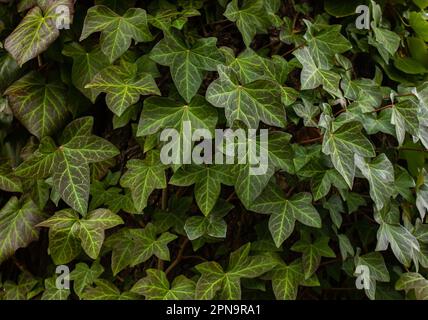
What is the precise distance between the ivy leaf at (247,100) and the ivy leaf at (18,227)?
46cm

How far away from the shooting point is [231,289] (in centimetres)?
104

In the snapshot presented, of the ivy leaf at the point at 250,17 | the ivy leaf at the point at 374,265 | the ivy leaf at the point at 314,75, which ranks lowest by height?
the ivy leaf at the point at 374,265

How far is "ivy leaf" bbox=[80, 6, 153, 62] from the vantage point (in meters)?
1.02

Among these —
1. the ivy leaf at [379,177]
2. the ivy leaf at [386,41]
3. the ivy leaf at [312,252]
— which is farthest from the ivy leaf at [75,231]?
the ivy leaf at [386,41]

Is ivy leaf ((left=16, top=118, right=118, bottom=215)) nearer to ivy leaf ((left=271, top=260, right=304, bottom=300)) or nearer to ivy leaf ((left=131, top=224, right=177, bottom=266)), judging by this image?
ivy leaf ((left=131, top=224, right=177, bottom=266))

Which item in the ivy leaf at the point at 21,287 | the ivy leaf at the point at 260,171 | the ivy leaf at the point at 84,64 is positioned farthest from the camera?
the ivy leaf at the point at 21,287

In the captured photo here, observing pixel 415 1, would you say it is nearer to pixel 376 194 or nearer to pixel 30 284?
pixel 376 194

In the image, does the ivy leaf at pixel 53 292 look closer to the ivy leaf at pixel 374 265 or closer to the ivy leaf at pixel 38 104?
the ivy leaf at pixel 38 104

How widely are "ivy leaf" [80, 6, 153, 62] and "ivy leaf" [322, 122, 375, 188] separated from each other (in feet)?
1.30

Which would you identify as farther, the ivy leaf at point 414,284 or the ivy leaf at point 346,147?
the ivy leaf at point 414,284

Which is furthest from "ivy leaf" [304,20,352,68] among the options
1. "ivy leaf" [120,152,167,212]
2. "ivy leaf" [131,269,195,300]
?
"ivy leaf" [131,269,195,300]

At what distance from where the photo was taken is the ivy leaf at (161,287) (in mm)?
1050
